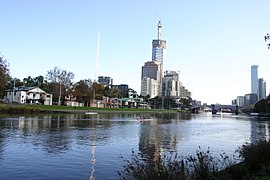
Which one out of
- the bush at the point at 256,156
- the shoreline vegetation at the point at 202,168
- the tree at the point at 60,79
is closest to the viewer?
the shoreline vegetation at the point at 202,168

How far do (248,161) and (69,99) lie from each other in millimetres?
147884

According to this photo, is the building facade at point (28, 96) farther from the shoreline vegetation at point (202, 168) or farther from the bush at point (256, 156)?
the bush at point (256, 156)

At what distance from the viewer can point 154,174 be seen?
8.05 meters

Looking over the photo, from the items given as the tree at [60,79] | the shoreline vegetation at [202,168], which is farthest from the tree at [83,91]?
the shoreline vegetation at [202,168]

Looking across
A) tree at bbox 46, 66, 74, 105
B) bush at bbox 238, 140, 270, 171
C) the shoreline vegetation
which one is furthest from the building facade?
bush at bbox 238, 140, 270, 171

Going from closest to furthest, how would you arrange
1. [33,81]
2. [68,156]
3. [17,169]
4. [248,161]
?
[248,161] → [17,169] → [68,156] → [33,81]

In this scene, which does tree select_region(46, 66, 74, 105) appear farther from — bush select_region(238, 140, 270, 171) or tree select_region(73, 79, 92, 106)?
bush select_region(238, 140, 270, 171)

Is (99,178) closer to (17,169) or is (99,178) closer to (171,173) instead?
(17,169)

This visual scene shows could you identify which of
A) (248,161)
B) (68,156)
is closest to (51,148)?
(68,156)

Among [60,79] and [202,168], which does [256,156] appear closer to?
[202,168]

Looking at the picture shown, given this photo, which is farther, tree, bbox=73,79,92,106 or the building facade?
tree, bbox=73,79,92,106

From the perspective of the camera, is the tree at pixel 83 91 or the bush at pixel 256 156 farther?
the tree at pixel 83 91

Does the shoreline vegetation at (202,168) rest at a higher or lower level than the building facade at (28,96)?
lower

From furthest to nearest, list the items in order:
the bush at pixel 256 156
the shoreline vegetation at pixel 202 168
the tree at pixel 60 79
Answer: the tree at pixel 60 79 < the bush at pixel 256 156 < the shoreline vegetation at pixel 202 168
